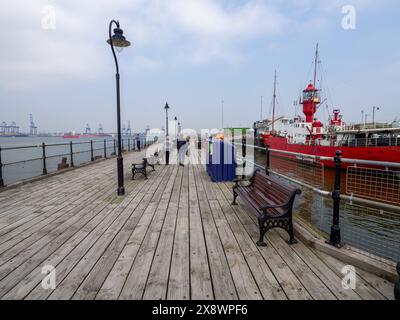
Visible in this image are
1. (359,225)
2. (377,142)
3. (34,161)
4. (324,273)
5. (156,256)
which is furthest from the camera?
(34,161)

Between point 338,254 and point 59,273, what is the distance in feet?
10.2

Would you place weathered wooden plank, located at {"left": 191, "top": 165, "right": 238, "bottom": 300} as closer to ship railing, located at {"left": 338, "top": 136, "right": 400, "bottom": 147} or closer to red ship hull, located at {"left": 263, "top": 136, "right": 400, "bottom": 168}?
red ship hull, located at {"left": 263, "top": 136, "right": 400, "bottom": 168}

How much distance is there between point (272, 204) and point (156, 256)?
1714 mm

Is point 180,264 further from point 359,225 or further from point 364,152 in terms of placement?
point 364,152

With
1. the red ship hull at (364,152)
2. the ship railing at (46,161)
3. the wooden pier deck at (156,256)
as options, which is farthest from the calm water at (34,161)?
the red ship hull at (364,152)

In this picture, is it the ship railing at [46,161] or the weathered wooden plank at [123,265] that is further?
the ship railing at [46,161]

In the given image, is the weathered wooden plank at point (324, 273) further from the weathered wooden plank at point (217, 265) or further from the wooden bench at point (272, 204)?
the weathered wooden plank at point (217, 265)

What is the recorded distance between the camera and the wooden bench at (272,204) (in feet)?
9.34

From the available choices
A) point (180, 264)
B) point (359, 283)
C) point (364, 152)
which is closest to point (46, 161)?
point (180, 264)

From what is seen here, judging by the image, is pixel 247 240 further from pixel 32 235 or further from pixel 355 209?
pixel 355 209

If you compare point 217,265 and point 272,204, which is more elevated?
point 272,204

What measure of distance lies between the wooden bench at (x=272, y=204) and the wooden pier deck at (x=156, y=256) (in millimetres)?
261

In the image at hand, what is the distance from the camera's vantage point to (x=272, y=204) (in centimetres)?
313
